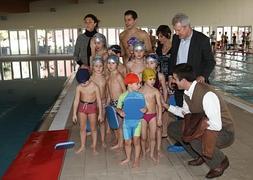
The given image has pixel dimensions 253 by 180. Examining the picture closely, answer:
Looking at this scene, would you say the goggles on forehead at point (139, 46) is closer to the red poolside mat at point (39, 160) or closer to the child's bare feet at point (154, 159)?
the child's bare feet at point (154, 159)

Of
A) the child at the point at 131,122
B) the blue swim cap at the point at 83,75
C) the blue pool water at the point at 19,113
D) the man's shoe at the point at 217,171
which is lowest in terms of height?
the blue pool water at the point at 19,113

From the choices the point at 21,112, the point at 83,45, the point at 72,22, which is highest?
the point at 72,22

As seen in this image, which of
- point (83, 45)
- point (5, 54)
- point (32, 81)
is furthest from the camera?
point (5, 54)

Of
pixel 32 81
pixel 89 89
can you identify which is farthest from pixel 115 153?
pixel 32 81

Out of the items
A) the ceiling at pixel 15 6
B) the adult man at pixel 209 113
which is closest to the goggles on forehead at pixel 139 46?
the adult man at pixel 209 113

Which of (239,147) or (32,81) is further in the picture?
(32,81)

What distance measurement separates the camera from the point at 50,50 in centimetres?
2492

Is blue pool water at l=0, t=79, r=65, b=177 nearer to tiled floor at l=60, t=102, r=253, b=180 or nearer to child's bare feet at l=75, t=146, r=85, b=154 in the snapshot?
child's bare feet at l=75, t=146, r=85, b=154

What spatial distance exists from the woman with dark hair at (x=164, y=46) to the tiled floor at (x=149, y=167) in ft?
3.66

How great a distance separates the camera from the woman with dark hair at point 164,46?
14.0 feet

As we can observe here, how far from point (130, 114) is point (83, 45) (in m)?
1.88

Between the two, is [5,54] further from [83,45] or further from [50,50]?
[83,45]

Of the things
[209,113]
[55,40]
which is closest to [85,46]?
[209,113]

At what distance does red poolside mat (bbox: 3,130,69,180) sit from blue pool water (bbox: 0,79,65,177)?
0.46 m
